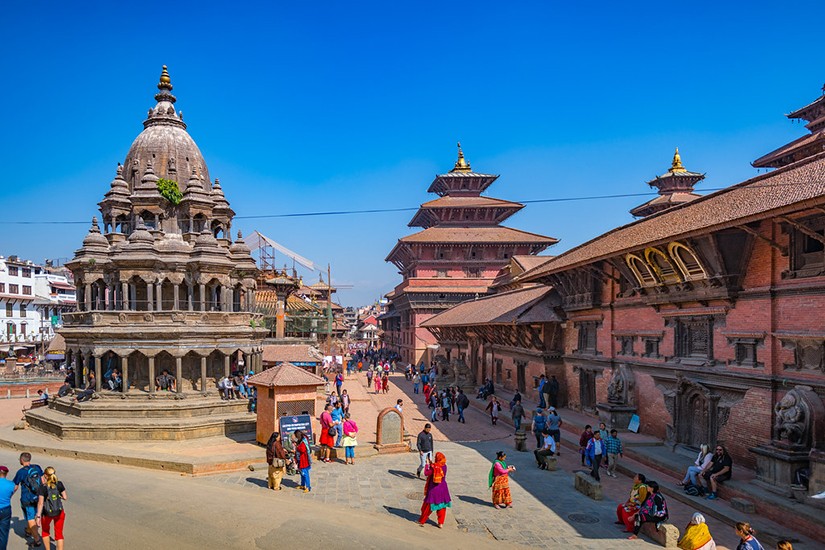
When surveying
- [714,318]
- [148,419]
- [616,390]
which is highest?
[714,318]

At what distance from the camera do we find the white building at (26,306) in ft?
208

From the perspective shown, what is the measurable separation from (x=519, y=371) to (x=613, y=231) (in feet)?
30.5

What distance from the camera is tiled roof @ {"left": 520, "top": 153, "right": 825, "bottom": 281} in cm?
1156

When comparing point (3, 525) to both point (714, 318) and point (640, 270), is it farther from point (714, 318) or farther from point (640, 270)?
point (640, 270)

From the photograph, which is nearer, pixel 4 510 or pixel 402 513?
pixel 4 510

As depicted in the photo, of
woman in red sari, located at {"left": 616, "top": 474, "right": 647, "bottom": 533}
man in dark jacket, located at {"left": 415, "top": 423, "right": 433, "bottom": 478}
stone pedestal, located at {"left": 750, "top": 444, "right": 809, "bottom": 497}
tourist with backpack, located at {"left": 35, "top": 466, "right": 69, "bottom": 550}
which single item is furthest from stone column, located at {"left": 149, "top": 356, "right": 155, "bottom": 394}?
stone pedestal, located at {"left": 750, "top": 444, "right": 809, "bottom": 497}

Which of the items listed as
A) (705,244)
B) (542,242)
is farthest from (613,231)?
(542,242)

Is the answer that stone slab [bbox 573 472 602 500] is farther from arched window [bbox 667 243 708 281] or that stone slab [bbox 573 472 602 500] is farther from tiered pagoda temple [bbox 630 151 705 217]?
tiered pagoda temple [bbox 630 151 705 217]

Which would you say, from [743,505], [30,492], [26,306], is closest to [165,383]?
[30,492]

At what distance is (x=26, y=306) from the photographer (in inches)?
2643

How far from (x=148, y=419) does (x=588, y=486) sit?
15.6 m

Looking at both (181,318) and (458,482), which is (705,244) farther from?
(181,318)

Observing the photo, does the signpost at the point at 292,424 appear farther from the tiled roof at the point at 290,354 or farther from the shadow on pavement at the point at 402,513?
the tiled roof at the point at 290,354

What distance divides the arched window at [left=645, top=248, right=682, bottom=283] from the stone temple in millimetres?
15101
